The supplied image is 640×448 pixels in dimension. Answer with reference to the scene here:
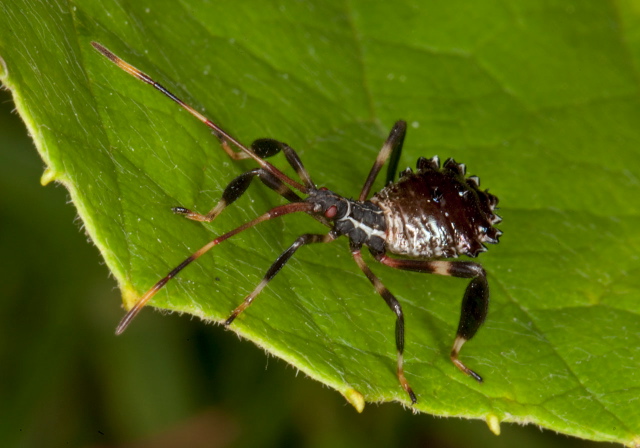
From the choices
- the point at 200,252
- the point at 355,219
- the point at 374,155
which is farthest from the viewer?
the point at 374,155

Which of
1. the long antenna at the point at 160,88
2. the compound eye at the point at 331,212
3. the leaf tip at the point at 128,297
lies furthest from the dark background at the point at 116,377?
the leaf tip at the point at 128,297

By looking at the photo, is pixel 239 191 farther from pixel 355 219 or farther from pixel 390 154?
pixel 390 154

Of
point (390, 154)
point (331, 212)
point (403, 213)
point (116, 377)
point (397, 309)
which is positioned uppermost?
point (331, 212)

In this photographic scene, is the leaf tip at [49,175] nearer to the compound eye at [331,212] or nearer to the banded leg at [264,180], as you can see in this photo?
the banded leg at [264,180]

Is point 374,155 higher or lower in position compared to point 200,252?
lower

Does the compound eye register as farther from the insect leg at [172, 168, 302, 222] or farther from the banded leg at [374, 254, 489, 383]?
the banded leg at [374, 254, 489, 383]

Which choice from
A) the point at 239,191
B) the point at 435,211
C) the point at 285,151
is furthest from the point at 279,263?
the point at 435,211

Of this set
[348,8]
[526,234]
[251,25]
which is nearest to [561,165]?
[526,234]
